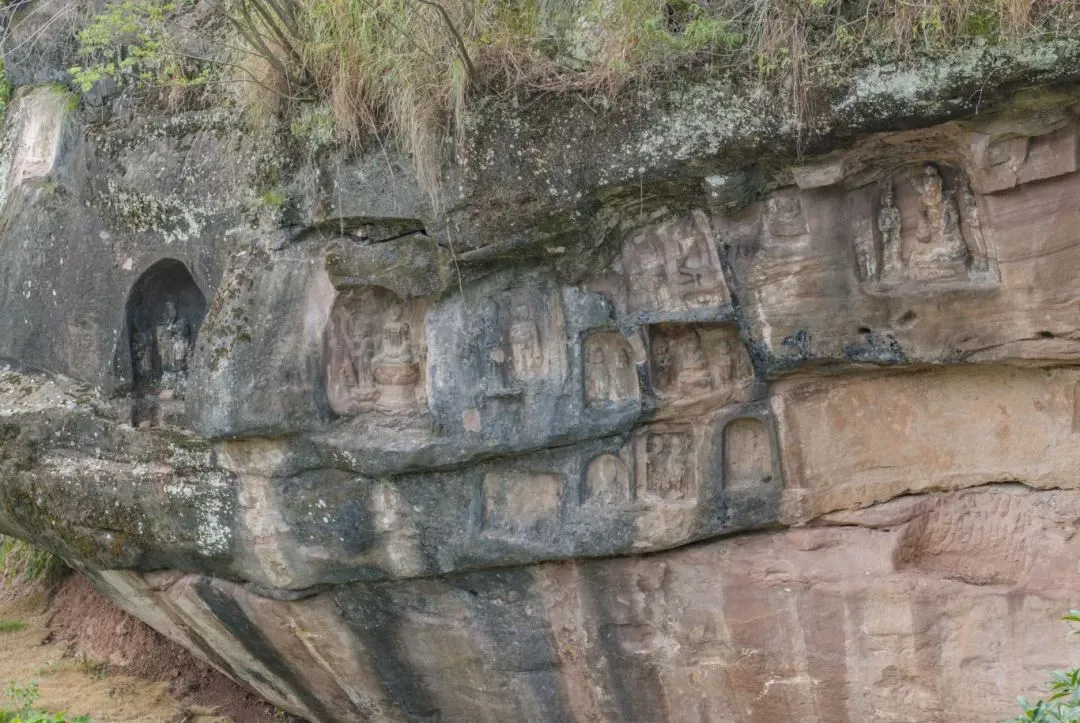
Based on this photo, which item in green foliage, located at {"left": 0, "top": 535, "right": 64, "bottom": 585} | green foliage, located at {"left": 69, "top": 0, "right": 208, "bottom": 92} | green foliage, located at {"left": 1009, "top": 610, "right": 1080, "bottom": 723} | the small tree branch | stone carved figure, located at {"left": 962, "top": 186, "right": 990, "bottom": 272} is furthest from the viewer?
green foliage, located at {"left": 0, "top": 535, "right": 64, "bottom": 585}

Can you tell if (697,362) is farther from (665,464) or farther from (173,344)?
(173,344)

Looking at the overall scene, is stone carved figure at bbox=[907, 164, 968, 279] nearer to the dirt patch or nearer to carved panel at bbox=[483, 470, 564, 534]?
carved panel at bbox=[483, 470, 564, 534]

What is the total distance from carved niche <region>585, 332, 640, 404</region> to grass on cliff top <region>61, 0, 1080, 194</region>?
107 cm

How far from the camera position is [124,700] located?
7.79 m

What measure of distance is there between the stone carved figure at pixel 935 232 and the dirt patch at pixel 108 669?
4.87 metres

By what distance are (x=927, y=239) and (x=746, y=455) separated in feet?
4.26

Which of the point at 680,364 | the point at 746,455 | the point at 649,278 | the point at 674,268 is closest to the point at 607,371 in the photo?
the point at 680,364

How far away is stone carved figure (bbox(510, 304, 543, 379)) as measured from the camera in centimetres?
565

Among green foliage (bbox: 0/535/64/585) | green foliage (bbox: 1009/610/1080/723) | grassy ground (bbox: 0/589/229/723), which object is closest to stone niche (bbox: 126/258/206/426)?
grassy ground (bbox: 0/589/229/723)

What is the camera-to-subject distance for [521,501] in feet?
19.1

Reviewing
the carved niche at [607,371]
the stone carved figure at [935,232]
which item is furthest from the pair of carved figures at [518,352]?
the stone carved figure at [935,232]

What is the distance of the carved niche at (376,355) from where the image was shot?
19.2 ft

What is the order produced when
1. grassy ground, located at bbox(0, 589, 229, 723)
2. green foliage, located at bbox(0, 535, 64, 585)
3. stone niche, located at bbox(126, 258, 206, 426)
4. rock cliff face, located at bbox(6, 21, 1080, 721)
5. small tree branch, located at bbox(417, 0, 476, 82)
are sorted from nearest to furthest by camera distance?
rock cliff face, located at bbox(6, 21, 1080, 721), small tree branch, located at bbox(417, 0, 476, 82), stone niche, located at bbox(126, 258, 206, 426), grassy ground, located at bbox(0, 589, 229, 723), green foliage, located at bbox(0, 535, 64, 585)

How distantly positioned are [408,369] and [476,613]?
4.10 feet
